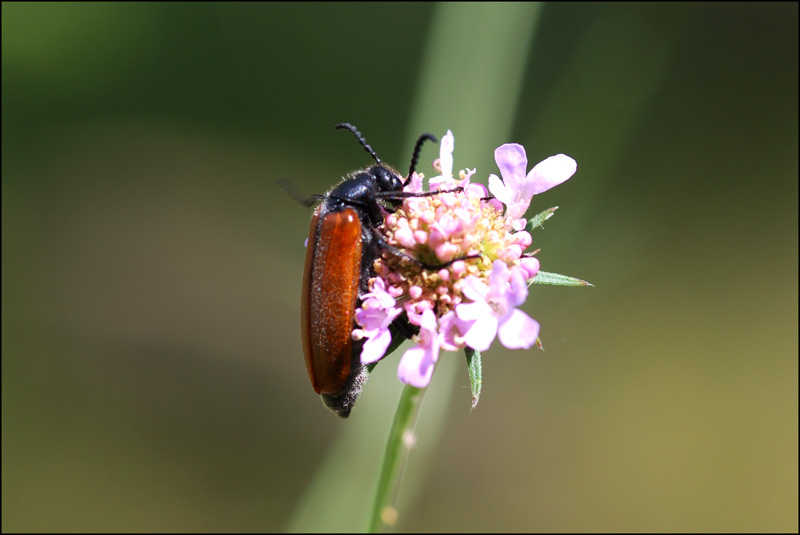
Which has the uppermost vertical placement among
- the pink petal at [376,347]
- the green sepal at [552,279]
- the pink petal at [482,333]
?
the green sepal at [552,279]

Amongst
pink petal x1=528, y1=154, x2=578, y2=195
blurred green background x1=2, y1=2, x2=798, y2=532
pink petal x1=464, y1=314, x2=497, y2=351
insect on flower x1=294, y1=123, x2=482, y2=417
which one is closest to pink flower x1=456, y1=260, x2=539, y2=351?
pink petal x1=464, y1=314, x2=497, y2=351

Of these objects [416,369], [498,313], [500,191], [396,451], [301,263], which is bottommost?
[301,263]

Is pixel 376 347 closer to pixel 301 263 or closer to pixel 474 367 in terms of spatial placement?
pixel 474 367

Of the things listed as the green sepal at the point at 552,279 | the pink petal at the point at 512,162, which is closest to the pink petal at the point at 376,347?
the green sepal at the point at 552,279

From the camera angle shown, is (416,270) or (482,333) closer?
(482,333)

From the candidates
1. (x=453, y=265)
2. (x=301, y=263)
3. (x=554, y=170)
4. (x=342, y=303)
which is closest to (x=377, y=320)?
(x=342, y=303)

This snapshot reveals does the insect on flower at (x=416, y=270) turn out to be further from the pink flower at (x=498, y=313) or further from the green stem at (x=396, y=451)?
the green stem at (x=396, y=451)
